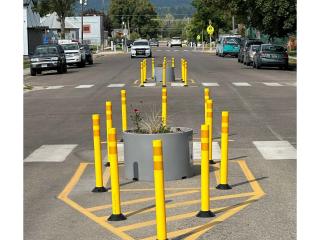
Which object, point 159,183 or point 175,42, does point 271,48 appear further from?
point 175,42

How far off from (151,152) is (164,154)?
20 centimetres

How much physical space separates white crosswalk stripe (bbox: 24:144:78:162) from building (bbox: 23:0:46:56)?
62.5 meters

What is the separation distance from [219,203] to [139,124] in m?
2.48

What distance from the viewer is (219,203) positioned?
367 inches

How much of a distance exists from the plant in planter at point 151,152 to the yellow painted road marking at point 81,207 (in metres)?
0.84

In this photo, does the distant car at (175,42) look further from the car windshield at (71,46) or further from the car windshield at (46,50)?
the car windshield at (46,50)

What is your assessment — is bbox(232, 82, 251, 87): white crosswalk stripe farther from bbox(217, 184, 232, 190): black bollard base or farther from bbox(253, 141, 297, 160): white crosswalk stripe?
bbox(217, 184, 232, 190): black bollard base

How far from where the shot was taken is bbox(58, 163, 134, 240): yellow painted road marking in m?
7.88

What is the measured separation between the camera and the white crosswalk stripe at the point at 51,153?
1326 cm

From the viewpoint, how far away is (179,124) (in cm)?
1753

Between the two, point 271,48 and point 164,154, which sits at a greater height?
point 271,48

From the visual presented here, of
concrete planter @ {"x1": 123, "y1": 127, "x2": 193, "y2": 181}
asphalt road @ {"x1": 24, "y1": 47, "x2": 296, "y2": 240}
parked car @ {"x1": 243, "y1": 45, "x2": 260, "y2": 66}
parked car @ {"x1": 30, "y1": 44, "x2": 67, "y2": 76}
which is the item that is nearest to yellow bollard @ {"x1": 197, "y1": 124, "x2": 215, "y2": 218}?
asphalt road @ {"x1": 24, "y1": 47, "x2": 296, "y2": 240}

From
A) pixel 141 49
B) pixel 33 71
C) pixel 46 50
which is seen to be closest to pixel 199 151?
pixel 33 71

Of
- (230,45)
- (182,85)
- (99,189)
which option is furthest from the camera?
(230,45)
